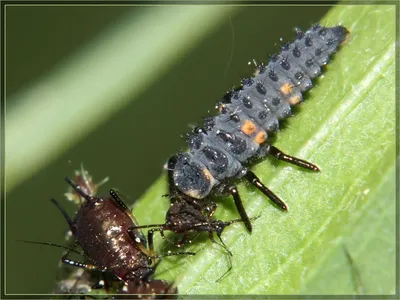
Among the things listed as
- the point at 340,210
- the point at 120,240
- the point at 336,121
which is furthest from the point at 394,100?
the point at 120,240

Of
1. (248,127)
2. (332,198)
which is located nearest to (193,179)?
(248,127)

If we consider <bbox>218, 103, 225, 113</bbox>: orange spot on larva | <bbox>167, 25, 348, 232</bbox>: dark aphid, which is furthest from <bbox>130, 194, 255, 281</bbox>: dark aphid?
<bbox>218, 103, 225, 113</bbox>: orange spot on larva

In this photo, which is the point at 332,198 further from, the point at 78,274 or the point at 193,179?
the point at 78,274

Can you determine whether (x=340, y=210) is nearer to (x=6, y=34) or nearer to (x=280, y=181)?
(x=280, y=181)

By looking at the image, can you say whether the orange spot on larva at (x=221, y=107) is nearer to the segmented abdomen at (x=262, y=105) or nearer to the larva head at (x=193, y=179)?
the segmented abdomen at (x=262, y=105)

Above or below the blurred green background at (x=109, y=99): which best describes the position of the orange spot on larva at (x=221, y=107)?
below

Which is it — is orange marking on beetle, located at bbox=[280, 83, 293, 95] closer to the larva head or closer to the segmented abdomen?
the segmented abdomen

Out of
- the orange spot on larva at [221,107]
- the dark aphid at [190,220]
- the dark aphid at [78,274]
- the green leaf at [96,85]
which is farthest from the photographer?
the green leaf at [96,85]

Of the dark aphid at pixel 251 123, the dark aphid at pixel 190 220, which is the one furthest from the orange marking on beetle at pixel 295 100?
the dark aphid at pixel 190 220
